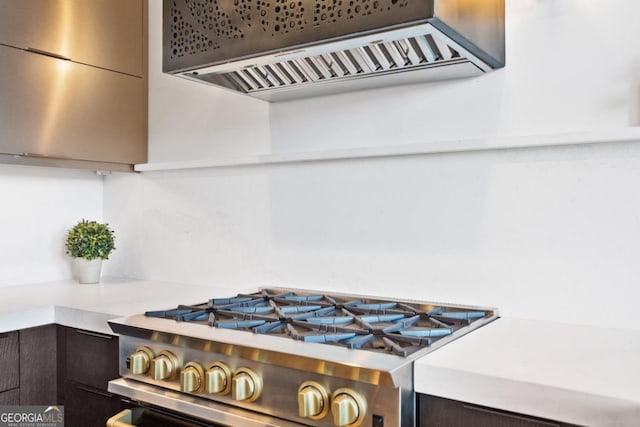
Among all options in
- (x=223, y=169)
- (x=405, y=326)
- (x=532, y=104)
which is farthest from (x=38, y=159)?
(x=532, y=104)

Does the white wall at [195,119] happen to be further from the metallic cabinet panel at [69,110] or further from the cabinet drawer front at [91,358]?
the cabinet drawer front at [91,358]

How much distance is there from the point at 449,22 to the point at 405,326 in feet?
2.28

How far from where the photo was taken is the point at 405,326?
127 centimetres

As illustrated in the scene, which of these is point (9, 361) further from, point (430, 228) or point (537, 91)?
point (537, 91)

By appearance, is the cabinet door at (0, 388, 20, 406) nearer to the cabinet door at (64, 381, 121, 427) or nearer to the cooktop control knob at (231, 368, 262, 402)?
the cabinet door at (64, 381, 121, 427)

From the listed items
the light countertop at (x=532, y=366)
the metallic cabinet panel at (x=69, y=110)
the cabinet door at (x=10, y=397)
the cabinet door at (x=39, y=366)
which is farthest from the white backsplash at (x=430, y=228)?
the cabinet door at (x=10, y=397)

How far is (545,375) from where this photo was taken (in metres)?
0.94

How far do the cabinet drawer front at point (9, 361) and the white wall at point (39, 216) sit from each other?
25.6 inches

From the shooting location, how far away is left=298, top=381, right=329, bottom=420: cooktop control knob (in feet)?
3.35

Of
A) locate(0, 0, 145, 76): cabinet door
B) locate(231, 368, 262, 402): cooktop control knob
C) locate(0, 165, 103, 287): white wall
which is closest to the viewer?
locate(231, 368, 262, 402): cooktop control knob

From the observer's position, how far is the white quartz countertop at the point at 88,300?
1548 mm

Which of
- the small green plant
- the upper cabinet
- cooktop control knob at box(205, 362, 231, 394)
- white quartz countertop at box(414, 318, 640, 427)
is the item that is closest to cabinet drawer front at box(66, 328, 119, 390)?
cooktop control knob at box(205, 362, 231, 394)

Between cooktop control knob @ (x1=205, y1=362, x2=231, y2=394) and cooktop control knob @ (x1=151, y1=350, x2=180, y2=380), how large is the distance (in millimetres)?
127

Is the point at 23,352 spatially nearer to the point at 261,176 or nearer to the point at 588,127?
the point at 261,176
